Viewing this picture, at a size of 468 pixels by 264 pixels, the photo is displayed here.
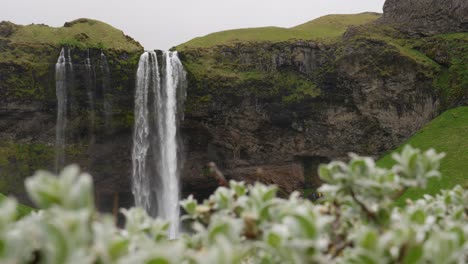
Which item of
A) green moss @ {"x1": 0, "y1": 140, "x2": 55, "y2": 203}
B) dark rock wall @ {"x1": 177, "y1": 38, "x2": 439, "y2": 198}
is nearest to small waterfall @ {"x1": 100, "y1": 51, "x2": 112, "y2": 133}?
green moss @ {"x1": 0, "y1": 140, "x2": 55, "y2": 203}

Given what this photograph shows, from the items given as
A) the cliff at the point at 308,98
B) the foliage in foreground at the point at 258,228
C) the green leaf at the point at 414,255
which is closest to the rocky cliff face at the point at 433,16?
the cliff at the point at 308,98

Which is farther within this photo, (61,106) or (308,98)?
(308,98)

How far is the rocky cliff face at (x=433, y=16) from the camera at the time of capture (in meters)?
36.0

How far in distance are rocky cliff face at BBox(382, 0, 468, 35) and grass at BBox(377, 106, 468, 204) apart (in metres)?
10.7

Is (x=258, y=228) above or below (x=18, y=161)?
above

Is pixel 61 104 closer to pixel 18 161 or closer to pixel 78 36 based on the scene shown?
pixel 18 161

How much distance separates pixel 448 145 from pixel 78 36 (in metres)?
32.4

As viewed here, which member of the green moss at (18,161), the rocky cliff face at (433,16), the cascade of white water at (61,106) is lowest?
the green moss at (18,161)

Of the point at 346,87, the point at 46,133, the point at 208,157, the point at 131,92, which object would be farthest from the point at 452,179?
the point at 46,133

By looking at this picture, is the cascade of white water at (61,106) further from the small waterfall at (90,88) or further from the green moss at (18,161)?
the small waterfall at (90,88)

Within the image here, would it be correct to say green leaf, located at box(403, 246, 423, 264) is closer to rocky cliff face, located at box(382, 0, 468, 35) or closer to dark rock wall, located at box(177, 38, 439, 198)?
dark rock wall, located at box(177, 38, 439, 198)

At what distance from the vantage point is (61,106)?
1330 inches

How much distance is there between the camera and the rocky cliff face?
3600 centimetres

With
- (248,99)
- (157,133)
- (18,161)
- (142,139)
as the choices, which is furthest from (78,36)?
(248,99)
